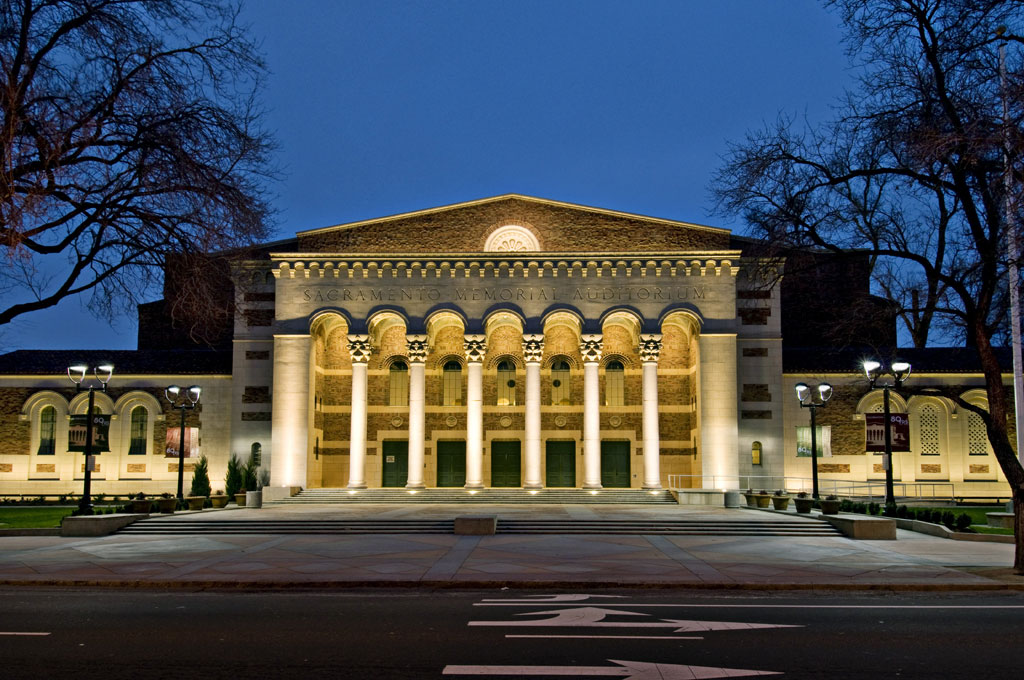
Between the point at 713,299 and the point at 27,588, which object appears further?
the point at 713,299

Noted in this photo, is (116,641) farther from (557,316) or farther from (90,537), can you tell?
(557,316)

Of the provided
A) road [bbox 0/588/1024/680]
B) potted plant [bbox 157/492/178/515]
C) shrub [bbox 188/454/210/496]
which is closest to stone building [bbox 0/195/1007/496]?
shrub [bbox 188/454/210/496]

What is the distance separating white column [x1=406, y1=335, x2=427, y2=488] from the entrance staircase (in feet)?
3.01

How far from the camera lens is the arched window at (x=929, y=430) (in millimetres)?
44469

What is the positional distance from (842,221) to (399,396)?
92.2ft

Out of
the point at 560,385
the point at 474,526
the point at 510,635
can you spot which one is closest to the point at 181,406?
the point at 474,526

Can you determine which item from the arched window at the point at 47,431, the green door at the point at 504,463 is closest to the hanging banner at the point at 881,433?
the green door at the point at 504,463

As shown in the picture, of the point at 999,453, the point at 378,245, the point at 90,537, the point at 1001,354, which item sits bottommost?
the point at 90,537

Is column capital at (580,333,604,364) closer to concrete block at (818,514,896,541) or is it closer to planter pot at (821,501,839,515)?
planter pot at (821,501,839,515)

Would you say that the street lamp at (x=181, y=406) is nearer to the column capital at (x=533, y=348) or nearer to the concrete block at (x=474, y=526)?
the concrete block at (x=474, y=526)

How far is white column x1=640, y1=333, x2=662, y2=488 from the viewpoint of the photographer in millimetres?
42000

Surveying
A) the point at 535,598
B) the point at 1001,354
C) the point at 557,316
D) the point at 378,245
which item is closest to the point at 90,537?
the point at 535,598

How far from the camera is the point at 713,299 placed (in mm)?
42719

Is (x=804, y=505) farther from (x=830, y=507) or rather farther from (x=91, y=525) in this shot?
(x=91, y=525)
